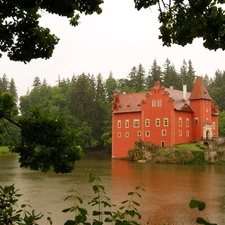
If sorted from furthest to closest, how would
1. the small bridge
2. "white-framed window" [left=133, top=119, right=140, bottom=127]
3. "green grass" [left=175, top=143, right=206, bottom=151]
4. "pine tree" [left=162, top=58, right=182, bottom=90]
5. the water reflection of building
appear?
"pine tree" [left=162, top=58, right=182, bottom=90]
"white-framed window" [left=133, top=119, right=140, bottom=127]
the small bridge
"green grass" [left=175, top=143, right=206, bottom=151]
the water reflection of building

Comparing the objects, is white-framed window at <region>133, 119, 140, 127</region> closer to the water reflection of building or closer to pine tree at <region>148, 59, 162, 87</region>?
the water reflection of building

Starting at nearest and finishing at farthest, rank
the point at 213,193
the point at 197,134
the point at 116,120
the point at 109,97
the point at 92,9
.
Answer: the point at 92,9
the point at 213,193
the point at 197,134
the point at 116,120
the point at 109,97

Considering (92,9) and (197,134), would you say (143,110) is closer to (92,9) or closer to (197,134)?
(197,134)

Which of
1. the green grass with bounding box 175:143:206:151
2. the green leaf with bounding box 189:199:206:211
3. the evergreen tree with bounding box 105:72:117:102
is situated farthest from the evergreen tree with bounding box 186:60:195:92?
the green leaf with bounding box 189:199:206:211

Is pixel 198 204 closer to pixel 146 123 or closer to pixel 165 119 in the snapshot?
pixel 165 119

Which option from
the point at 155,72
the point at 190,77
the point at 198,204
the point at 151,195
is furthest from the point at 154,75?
the point at 198,204

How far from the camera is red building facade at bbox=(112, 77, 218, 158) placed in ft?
154

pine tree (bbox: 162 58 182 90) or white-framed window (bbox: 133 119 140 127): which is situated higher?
pine tree (bbox: 162 58 182 90)

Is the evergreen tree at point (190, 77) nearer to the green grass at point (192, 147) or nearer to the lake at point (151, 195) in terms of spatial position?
the green grass at point (192, 147)

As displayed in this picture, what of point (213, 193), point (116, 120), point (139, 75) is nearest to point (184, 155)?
point (116, 120)

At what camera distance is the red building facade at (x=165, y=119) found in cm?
4683

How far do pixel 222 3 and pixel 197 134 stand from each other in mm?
43775

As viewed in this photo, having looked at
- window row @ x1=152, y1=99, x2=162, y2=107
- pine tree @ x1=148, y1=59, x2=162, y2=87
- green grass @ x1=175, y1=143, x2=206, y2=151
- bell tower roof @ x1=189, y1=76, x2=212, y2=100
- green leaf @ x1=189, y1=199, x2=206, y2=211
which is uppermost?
pine tree @ x1=148, y1=59, x2=162, y2=87

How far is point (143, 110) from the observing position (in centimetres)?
4847
